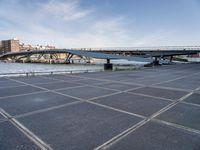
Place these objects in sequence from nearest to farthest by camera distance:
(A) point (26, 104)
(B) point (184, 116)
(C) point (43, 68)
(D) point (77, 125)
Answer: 1. (D) point (77, 125)
2. (B) point (184, 116)
3. (A) point (26, 104)
4. (C) point (43, 68)

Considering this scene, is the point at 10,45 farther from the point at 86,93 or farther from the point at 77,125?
the point at 77,125

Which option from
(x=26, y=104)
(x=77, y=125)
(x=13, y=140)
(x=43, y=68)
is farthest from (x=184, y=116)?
(x=43, y=68)

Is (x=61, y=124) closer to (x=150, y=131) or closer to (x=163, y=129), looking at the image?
(x=150, y=131)

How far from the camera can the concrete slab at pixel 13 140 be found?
4.43m

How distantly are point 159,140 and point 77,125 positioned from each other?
266 cm

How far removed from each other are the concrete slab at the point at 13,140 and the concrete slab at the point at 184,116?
15.7 ft

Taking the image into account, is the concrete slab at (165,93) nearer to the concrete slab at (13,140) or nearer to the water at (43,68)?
the concrete slab at (13,140)

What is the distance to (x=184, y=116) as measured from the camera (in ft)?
23.4

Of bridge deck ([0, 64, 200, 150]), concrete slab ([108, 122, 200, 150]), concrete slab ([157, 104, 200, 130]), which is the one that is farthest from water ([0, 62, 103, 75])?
concrete slab ([108, 122, 200, 150])

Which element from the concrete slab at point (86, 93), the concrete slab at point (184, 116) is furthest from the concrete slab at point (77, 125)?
the concrete slab at point (86, 93)

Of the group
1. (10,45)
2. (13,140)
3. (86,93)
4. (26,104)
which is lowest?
(13,140)

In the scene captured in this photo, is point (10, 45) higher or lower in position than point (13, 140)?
higher

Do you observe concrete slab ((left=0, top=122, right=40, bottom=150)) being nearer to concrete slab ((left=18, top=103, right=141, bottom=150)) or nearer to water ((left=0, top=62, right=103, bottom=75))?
concrete slab ((left=18, top=103, right=141, bottom=150))

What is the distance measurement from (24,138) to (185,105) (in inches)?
300
